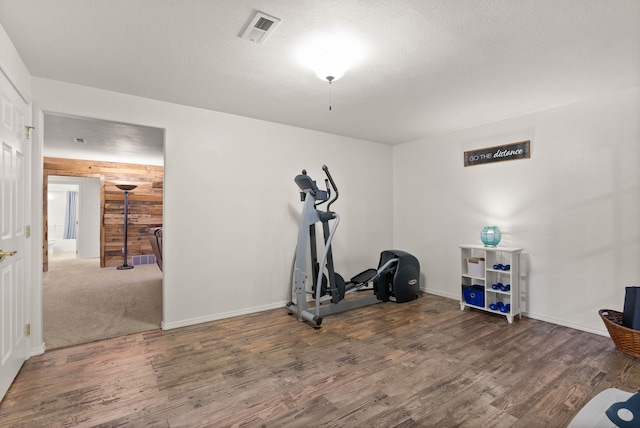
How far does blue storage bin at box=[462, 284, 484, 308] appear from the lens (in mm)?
3668

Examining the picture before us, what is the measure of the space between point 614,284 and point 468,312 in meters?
1.40

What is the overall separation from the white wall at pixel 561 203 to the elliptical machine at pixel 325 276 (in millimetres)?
795

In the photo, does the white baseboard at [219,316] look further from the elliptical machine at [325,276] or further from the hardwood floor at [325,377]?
the elliptical machine at [325,276]

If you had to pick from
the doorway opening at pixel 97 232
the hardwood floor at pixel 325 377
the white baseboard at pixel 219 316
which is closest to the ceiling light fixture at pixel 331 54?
the doorway opening at pixel 97 232

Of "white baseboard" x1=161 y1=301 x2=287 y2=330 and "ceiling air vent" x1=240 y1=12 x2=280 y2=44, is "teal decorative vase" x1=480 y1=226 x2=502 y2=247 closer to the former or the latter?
"white baseboard" x1=161 y1=301 x2=287 y2=330

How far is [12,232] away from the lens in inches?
83.3

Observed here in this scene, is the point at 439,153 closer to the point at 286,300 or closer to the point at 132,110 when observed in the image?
the point at 286,300

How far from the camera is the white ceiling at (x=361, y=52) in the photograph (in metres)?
1.75

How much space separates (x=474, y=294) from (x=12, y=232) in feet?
14.5

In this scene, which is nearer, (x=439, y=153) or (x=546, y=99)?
(x=546, y=99)

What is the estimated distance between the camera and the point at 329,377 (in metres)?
2.24

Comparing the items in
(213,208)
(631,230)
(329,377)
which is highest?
(213,208)

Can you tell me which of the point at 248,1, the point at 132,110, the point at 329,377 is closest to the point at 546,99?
the point at 248,1

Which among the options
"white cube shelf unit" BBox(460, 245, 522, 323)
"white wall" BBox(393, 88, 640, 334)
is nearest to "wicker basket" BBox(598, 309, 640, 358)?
"white wall" BBox(393, 88, 640, 334)
